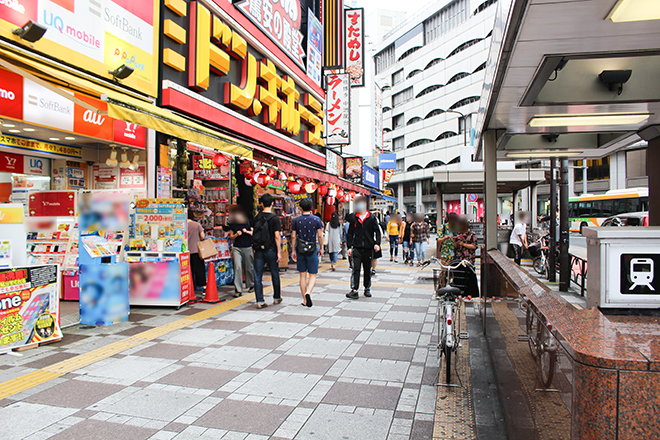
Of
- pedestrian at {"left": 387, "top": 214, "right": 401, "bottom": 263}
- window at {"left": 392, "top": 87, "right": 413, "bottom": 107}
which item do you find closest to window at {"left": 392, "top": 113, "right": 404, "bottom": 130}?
window at {"left": 392, "top": 87, "right": 413, "bottom": 107}

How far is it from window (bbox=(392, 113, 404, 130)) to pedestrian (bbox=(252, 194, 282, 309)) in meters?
63.7

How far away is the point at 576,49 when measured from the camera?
333 centimetres

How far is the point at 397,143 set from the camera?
69625mm

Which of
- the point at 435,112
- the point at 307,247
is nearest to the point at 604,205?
the point at 307,247

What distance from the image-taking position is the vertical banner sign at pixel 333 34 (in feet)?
62.8

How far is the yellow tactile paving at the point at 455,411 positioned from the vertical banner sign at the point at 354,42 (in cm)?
1734

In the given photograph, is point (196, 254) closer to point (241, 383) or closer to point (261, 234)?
point (261, 234)

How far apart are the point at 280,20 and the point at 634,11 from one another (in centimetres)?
1343

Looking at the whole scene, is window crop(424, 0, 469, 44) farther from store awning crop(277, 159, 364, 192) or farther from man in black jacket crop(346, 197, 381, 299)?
man in black jacket crop(346, 197, 381, 299)

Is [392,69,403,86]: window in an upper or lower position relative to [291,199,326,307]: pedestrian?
upper

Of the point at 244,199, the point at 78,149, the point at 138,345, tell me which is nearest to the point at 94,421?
the point at 138,345

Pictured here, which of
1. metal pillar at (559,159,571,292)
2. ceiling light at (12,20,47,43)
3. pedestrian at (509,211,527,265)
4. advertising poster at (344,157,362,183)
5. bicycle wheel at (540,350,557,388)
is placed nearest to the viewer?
bicycle wheel at (540,350,557,388)

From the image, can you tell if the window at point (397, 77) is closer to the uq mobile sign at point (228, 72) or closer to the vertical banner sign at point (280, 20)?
the vertical banner sign at point (280, 20)

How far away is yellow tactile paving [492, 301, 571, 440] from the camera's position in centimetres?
167
